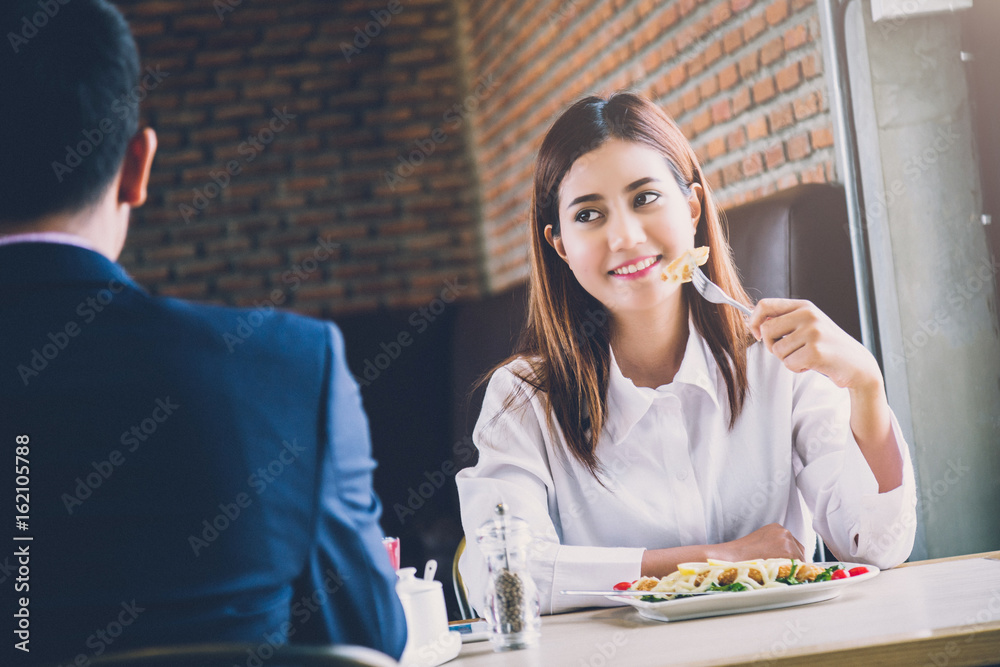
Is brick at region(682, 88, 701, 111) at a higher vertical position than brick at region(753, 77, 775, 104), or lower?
higher

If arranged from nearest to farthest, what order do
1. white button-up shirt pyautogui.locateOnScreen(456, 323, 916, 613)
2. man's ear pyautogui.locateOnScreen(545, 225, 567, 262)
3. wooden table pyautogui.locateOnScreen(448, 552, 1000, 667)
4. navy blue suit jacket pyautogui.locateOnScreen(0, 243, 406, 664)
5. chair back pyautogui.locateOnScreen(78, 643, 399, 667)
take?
chair back pyautogui.locateOnScreen(78, 643, 399, 667), navy blue suit jacket pyautogui.locateOnScreen(0, 243, 406, 664), wooden table pyautogui.locateOnScreen(448, 552, 1000, 667), white button-up shirt pyautogui.locateOnScreen(456, 323, 916, 613), man's ear pyautogui.locateOnScreen(545, 225, 567, 262)

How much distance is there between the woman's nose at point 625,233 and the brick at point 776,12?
1.15 metres

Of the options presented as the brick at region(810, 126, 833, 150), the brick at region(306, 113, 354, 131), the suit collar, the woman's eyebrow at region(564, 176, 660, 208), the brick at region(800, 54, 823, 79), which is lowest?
the suit collar

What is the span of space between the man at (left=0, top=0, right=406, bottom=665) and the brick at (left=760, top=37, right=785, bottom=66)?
197 centimetres

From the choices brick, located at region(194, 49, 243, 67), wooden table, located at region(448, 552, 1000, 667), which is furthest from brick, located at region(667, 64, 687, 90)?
brick, located at region(194, 49, 243, 67)

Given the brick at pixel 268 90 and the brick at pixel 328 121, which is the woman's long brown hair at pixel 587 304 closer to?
the brick at pixel 328 121

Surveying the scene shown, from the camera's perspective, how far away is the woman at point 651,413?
136 cm

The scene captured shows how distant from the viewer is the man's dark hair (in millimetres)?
780

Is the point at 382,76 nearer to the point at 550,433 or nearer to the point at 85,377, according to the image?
the point at 550,433

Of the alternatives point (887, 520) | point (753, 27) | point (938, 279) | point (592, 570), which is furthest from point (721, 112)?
point (592, 570)

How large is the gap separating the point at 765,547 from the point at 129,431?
93 cm

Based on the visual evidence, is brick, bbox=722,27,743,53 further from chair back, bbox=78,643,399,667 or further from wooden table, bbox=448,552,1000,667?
chair back, bbox=78,643,399,667

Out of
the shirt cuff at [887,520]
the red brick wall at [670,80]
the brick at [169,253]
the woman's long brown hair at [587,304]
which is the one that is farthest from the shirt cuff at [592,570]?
the brick at [169,253]

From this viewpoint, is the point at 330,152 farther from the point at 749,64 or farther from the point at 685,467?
the point at 685,467
